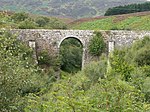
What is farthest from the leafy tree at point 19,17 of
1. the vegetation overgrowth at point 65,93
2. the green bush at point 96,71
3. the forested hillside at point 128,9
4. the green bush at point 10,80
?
the green bush at point 10,80

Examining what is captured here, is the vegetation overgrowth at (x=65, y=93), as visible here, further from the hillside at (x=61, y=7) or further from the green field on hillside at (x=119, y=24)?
the hillside at (x=61, y=7)

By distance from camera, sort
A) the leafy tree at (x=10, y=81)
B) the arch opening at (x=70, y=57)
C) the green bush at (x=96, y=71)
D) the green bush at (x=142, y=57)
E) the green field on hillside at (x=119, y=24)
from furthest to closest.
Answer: the green field on hillside at (x=119, y=24) < the arch opening at (x=70, y=57) < the green bush at (x=142, y=57) < the green bush at (x=96, y=71) < the leafy tree at (x=10, y=81)

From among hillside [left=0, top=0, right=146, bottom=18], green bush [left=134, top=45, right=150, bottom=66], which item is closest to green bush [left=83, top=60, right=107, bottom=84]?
green bush [left=134, top=45, right=150, bottom=66]

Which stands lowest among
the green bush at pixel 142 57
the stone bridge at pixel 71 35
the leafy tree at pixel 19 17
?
the green bush at pixel 142 57

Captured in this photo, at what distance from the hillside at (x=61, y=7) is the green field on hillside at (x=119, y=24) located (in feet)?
265

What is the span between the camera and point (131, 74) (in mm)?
21688

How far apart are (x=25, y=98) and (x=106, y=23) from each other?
36.9m

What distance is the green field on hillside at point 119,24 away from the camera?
44.9 m

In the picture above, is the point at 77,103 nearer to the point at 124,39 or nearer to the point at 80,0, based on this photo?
the point at 124,39

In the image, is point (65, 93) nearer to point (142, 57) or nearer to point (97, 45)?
point (142, 57)

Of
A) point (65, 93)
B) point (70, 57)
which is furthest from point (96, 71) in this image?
point (65, 93)

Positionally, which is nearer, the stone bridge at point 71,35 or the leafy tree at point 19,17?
the stone bridge at point 71,35

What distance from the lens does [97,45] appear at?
36531mm

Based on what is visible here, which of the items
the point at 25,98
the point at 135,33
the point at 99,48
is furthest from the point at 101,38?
the point at 25,98
